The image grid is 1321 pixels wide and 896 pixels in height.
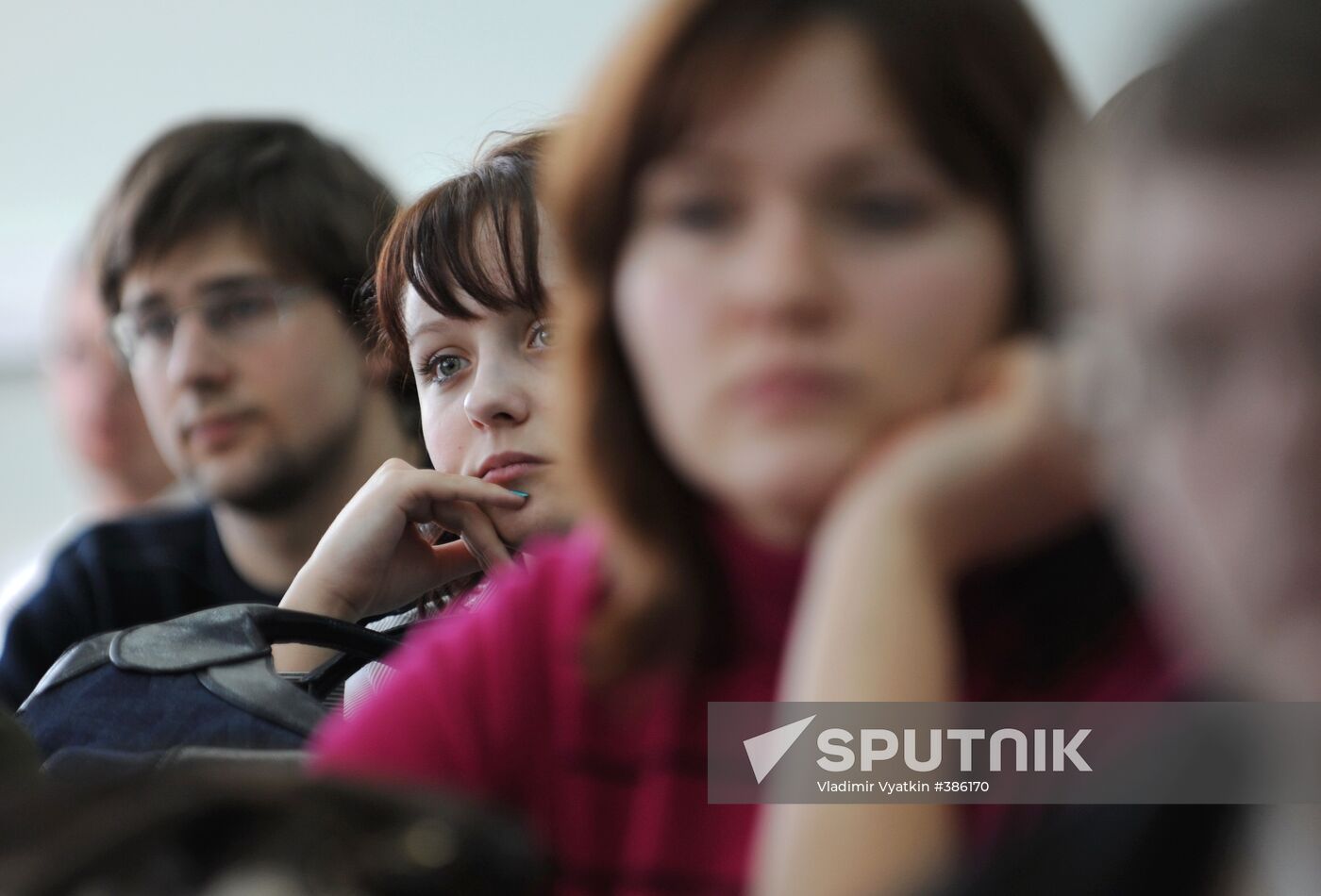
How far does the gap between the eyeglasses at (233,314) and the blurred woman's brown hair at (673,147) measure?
0.41 meters

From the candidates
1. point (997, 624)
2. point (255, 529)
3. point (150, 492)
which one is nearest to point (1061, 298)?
point (997, 624)

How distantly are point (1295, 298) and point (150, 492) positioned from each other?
1548 millimetres

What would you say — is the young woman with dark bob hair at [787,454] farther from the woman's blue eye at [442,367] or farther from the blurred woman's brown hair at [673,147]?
the woman's blue eye at [442,367]

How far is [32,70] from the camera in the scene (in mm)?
1671

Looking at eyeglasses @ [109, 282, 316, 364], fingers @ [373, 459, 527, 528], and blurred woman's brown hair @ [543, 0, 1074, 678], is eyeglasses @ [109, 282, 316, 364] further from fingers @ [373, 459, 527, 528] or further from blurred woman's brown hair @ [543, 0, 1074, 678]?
blurred woman's brown hair @ [543, 0, 1074, 678]

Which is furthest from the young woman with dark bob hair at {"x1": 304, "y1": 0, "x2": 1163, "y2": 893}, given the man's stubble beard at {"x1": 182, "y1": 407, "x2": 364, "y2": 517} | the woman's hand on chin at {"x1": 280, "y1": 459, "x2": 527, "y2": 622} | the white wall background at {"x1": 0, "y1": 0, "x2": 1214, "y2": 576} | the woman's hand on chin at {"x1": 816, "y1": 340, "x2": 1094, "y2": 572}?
the white wall background at {"x1": 0, "y1": 0, "x2": 1214, "y2": 576}

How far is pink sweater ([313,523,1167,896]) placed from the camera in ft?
1.30

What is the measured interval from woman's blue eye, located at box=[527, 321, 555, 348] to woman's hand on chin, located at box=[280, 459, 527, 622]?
0.10 metres

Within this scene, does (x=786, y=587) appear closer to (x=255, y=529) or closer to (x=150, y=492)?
(x=255, y=529)

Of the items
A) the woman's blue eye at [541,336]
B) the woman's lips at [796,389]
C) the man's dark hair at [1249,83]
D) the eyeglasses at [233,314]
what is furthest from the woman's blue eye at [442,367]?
the man's dark hair at [1249,83]

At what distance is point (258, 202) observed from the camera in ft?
2.92

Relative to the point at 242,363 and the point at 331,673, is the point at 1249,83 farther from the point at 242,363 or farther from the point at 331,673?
the point at 242,363

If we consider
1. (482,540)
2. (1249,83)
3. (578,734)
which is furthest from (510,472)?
(1249,83)

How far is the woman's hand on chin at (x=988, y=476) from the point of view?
339 mm
